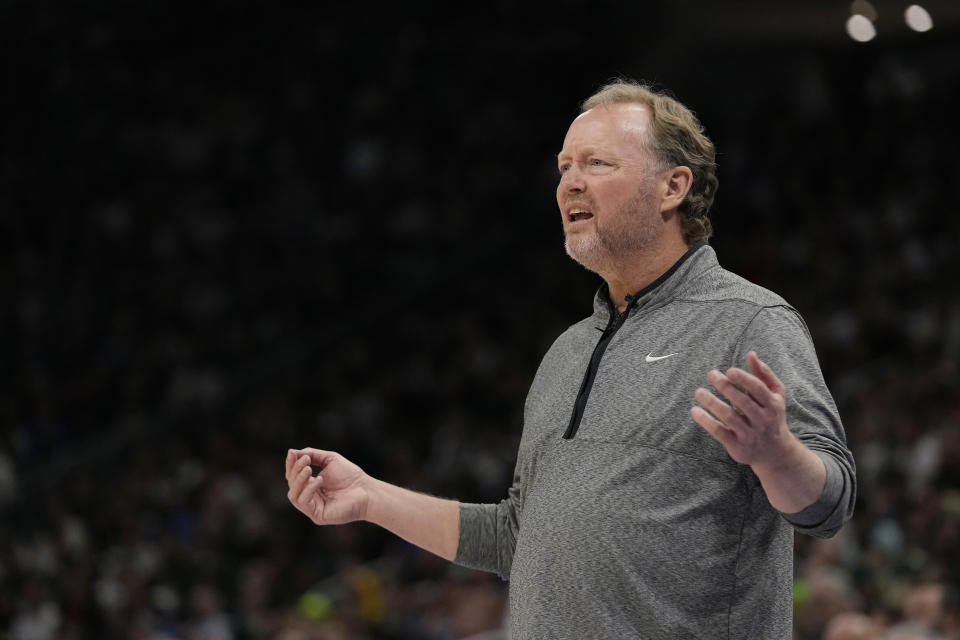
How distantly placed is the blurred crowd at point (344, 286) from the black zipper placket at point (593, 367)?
3.72m

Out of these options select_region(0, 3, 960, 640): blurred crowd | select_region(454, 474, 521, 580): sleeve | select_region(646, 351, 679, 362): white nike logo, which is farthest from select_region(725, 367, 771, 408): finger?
select_region(0, 3, 960, 640): blurred crowd

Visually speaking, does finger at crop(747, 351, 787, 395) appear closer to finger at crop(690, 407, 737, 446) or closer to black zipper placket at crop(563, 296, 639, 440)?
finger at crop(690, 407, 737, 446)

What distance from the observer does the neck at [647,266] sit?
86.3 inches

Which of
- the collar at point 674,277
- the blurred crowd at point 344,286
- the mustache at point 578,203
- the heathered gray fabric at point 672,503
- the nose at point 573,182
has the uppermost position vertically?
the blurred crowd at point 344,286

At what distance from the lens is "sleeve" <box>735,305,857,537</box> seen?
5.78 ft

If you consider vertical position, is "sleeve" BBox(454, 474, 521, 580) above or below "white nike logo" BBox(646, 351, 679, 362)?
below

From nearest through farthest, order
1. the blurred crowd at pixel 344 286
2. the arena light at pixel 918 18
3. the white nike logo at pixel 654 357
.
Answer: the white nike logo at pixel 654 357 < the blurred crowd at pixel 344 286 < the arena light at pixel 918 18

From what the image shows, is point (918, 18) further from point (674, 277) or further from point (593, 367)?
point (593, 367)

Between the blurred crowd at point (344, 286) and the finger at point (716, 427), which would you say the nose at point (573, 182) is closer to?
the finger at point (716, 427)

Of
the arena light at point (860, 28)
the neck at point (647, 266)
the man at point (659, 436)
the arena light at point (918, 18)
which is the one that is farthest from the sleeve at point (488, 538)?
the arena light at point (860, 28)

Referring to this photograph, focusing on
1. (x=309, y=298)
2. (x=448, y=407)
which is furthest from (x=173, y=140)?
(x=448, y=407)

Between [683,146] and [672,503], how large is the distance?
0.65m

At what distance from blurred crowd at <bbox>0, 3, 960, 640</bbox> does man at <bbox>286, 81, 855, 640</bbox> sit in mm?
3728

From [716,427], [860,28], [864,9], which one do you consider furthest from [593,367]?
[860,28]
